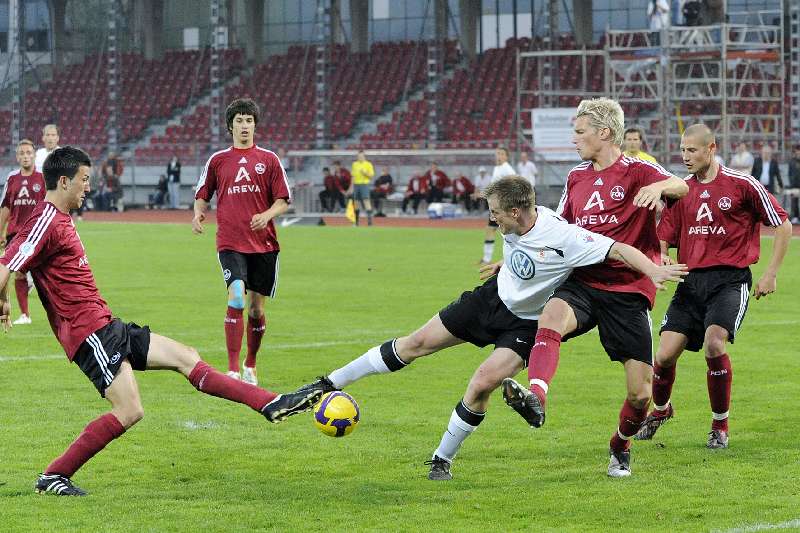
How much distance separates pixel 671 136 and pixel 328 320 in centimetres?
2016

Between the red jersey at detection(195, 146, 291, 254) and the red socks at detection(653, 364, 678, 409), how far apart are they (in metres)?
3.64

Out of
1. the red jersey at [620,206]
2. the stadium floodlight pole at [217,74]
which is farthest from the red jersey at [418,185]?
the red jersey at [620,206]

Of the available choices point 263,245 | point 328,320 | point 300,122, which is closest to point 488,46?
point 300,122

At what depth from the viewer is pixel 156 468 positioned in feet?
25.1

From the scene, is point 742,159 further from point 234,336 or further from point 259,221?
point 234,336

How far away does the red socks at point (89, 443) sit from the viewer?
6.88 meters

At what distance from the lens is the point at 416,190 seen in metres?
37.8

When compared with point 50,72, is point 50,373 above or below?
below

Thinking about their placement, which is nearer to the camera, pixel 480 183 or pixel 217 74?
pixel 480 183

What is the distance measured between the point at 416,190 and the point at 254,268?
2684cm

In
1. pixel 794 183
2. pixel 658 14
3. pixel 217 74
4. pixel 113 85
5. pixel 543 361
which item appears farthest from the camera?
pixel 113 85

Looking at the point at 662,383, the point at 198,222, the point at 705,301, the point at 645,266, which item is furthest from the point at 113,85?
the point at 645,266

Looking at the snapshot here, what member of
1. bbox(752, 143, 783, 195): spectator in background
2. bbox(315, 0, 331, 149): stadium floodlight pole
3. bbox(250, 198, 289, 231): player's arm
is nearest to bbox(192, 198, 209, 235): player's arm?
bbox(250, 198, 289, 231): player's arm

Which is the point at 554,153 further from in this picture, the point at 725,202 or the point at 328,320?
the point at 725,202
